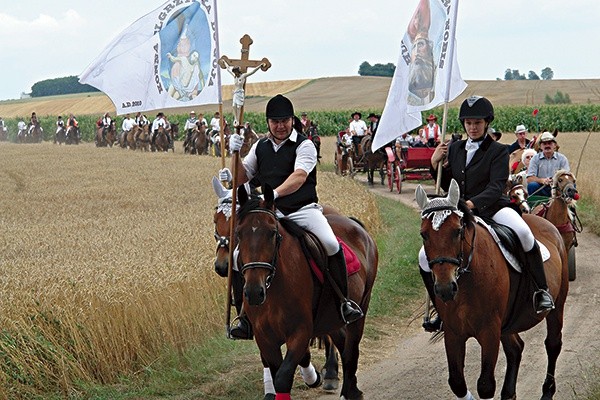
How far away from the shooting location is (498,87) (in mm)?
93375

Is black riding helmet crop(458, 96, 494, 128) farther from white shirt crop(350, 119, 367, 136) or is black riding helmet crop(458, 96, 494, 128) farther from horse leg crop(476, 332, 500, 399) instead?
white shirt crop(350, 119, 367, 136)

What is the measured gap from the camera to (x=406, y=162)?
27.4 m

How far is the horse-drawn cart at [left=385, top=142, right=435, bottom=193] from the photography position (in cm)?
2712

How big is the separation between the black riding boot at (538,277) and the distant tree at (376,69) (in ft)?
428

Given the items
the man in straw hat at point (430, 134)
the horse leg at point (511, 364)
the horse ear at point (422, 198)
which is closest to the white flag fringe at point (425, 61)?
the horse leg at point (511, 364)

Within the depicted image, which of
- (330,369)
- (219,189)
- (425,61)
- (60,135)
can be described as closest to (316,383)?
(330,369)

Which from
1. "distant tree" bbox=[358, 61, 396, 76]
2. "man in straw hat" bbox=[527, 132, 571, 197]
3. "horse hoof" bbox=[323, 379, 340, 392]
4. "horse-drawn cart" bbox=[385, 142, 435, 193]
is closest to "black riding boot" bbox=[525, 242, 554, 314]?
"horse hoof" bbox=[323, 379, 340, 392]

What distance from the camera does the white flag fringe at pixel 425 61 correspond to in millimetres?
9961

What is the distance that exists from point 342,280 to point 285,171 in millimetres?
1055

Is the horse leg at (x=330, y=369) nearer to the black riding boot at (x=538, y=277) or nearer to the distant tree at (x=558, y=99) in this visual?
the black riding boot at (x=538, y=277)

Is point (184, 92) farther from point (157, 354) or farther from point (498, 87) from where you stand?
point (498, 87)

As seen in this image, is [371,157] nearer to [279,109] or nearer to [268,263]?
[279,109]

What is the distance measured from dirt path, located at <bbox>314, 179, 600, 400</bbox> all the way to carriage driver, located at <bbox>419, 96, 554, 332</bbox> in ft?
3.46

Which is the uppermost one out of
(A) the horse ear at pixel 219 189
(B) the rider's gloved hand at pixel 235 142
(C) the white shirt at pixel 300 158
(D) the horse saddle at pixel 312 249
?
(B) the rider's gloved hand at pixel 235 142
